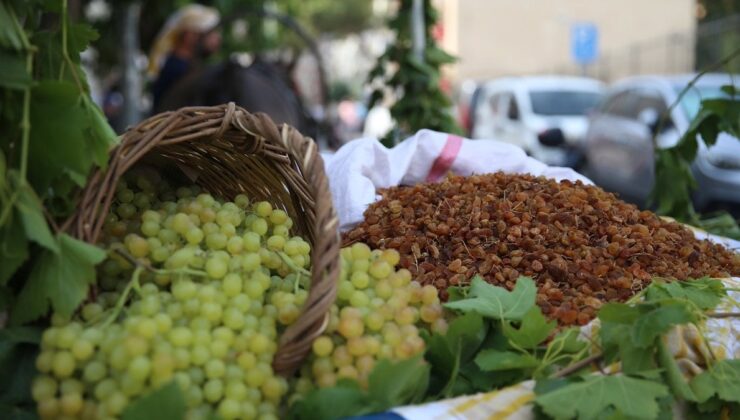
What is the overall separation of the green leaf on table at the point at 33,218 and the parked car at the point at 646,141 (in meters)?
4.72

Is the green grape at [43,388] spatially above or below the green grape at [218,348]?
below

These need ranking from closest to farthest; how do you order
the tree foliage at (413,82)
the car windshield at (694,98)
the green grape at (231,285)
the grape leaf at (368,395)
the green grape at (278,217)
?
the grape leaf at (368,395) → the green grape at (231,285) → the green grape at (278,217) → the tree foliage at (413,82) → the car windshield at (694,98)

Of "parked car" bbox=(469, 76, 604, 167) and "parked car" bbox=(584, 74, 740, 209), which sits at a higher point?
"parked car" bbox=(584, 74, 740, 209)

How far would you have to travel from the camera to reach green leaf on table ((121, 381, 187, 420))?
1063 millimetres

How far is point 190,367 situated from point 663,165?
2069 millimetres

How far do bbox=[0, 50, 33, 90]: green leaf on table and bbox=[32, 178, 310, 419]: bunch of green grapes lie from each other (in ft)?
0.96

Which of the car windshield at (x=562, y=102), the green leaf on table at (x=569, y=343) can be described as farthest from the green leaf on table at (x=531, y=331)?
the car windshield at (x=562, y=102)

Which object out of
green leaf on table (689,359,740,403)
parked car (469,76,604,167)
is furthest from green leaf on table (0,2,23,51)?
parked car (469,76,604,167)

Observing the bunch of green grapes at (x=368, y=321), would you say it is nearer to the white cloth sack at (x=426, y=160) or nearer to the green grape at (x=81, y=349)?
the green grape at (x=81, y=349)

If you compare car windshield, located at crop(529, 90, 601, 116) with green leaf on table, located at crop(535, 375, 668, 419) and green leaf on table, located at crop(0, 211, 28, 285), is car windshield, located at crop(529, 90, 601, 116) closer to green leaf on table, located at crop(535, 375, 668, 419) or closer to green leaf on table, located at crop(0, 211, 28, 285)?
green leaf on table, located at crop(535, 375, 668, 419)

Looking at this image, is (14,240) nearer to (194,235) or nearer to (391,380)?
(194,235)

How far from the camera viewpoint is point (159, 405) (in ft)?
3.51

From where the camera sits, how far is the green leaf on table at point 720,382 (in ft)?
4.28

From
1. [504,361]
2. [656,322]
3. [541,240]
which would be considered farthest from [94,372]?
[541,240]
